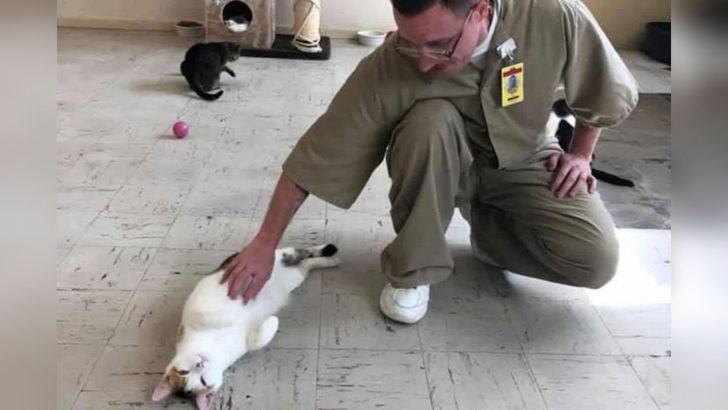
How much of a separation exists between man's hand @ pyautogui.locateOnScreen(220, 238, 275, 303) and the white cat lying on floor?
0.06 feet

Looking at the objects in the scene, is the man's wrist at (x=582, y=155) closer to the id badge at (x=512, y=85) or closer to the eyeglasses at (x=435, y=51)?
the id badge at (x=512, y=85)

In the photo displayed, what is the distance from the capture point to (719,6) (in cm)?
38

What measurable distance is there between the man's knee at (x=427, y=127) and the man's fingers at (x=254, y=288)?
1.26 ft

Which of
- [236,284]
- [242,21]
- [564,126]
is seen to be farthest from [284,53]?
[236,284]

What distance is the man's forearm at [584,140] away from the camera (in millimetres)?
1646

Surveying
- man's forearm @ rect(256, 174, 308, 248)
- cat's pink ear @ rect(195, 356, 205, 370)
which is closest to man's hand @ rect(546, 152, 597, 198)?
man's forearm @ rect(256, 174, 308, 248)

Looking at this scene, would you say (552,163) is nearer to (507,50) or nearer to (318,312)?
(507,50)

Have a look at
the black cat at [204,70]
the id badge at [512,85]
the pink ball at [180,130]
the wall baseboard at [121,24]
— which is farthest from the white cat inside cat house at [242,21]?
the id badge at [512,85]

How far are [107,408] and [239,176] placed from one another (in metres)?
1.15

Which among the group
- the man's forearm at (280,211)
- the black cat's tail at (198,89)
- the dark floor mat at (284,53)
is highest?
the man's forearm at (280,211)

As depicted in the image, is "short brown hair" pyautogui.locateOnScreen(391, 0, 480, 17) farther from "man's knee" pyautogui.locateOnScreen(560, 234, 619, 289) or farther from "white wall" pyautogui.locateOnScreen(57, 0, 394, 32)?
"white wall" pyautogui.locateOnScreen(57, 0, 394, 32)

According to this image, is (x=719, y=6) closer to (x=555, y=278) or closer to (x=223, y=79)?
(x=555, y=278)

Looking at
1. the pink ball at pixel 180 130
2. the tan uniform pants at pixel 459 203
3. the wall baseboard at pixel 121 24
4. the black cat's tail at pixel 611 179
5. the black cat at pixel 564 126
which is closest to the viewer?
the tan uniform pants at pixel 459 203

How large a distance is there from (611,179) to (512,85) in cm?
112
